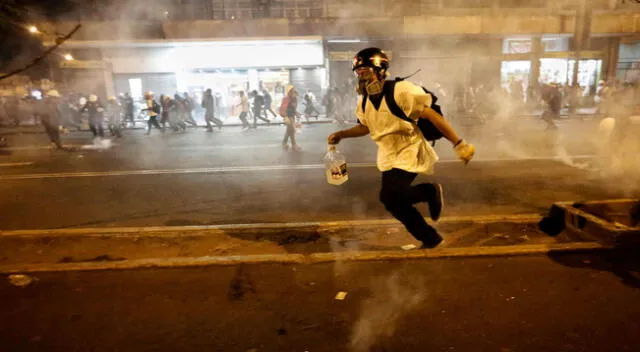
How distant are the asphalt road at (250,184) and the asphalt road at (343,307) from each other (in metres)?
1.72

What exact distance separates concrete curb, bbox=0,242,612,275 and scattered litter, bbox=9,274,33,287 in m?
0.06

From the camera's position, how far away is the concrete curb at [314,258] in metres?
3.54

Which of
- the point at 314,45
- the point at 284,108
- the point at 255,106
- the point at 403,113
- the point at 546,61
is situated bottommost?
the point at 255,106

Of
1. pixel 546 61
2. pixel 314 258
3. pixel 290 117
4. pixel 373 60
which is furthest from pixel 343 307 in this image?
pixel 546 61

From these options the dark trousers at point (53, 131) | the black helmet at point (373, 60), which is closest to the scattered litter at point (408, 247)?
the black helmet at point (373, 60)

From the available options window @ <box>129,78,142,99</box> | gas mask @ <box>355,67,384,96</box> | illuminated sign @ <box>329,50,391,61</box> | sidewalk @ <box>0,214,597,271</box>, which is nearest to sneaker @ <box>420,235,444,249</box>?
sidewalk @ <box>0,214,597,271</box>

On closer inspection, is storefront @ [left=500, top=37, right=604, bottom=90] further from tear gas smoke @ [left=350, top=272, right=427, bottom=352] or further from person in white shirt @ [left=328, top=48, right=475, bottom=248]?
tear gas smoke @ [left=350, top=272, right=427, bottom=352]

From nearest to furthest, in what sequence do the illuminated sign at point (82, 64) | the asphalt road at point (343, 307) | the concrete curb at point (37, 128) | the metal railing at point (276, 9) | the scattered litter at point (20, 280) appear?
the asphalt road at point (343, 307) < the scattered litter at point (20, 280) < the metal railing at point (276, 9) < the concrete curb at point (37, 128) < the illuminated sign at point (82, 64)

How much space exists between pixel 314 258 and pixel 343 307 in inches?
28.4

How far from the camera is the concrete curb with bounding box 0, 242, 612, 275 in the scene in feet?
11.6

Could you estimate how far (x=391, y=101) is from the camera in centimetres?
310

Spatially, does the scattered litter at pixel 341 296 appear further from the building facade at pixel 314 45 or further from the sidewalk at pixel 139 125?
the building facade at pixel 314 45

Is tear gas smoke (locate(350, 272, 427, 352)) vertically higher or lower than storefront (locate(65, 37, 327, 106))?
lower

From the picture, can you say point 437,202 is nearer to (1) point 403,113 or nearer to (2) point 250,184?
(1) point 403,113
